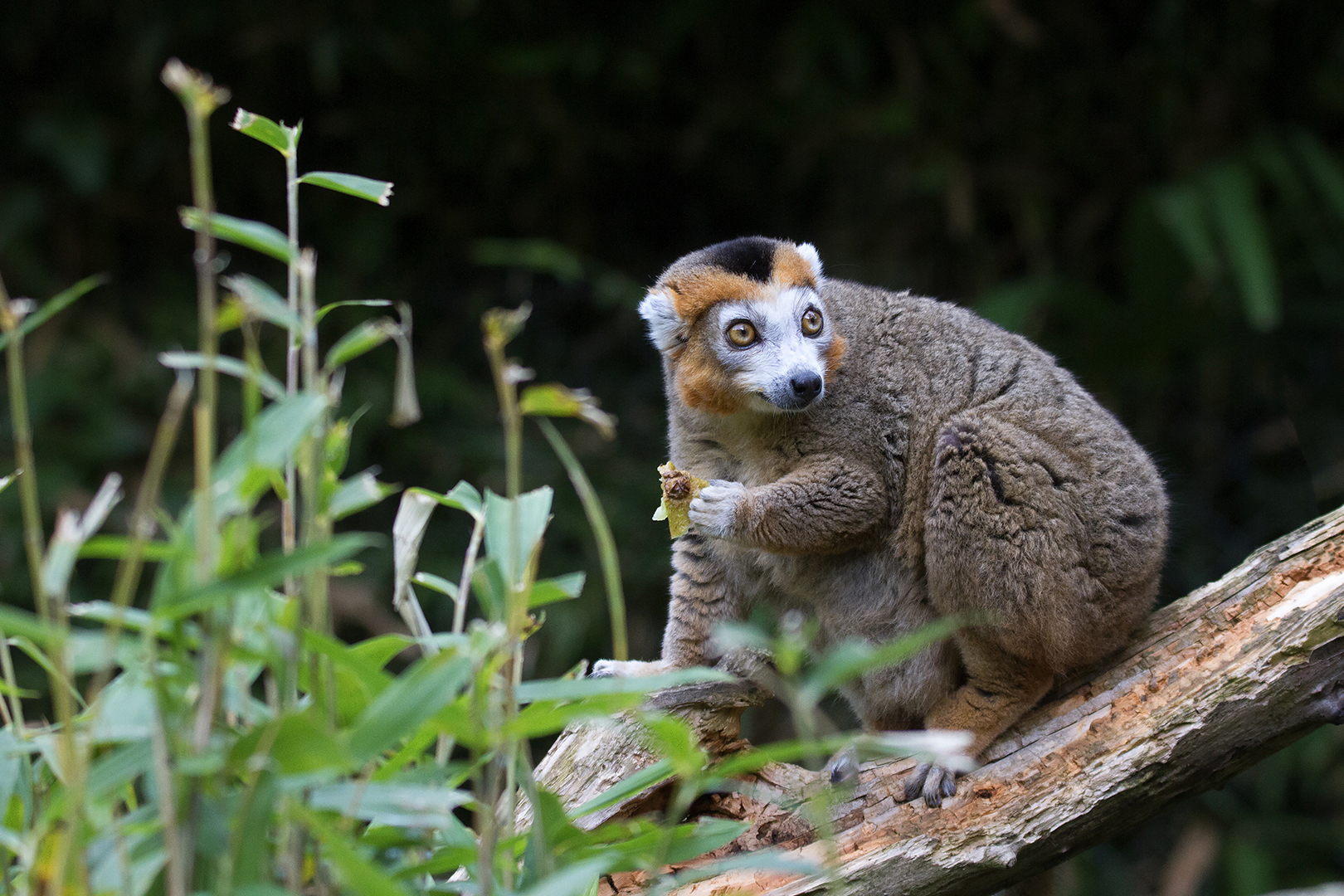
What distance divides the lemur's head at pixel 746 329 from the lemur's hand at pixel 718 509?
Answer: 1.25ft

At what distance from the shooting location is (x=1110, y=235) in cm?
818

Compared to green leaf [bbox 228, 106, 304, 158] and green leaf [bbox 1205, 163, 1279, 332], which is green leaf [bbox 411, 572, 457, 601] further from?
green leaf [bbox 1205, 163, 1279, 332]

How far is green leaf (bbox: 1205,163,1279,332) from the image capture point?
6.20 meters

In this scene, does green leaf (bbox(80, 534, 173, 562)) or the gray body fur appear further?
the gray body fur

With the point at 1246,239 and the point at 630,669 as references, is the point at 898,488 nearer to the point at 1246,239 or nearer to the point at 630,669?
the point at 630,669

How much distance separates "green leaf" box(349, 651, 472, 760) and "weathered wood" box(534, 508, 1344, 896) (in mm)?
1518

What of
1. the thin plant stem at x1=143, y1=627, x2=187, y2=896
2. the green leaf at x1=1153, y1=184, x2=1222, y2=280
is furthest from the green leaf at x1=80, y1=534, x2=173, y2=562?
the green leaf at x1=1153, y1=184, x2=1222, y2=280

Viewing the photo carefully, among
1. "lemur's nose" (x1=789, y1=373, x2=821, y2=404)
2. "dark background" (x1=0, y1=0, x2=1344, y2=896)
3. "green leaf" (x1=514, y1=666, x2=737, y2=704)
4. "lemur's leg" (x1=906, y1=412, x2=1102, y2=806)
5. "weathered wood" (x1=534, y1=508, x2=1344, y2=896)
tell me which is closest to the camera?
"green leaf" (x1=514, y1=666, x2=737, y2=704)

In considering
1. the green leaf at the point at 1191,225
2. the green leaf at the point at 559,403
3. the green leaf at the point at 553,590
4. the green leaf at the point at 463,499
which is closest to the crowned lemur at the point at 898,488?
the green leaf at the point at 463,499

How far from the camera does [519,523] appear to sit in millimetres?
1980

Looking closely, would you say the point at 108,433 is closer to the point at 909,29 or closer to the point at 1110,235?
the point at 909,29

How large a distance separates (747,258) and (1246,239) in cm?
388

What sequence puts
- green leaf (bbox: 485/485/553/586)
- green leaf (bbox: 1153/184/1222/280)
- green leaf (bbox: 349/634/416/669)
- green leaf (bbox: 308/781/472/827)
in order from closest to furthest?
1. green leaf (bbox: 308/781/472/827)
2. green leaf (bbox: 485/485/553/586)
3. green leaf (bbox: 349/634/416/669)
4. green leaf (bbox: 1153/184/1222/280)

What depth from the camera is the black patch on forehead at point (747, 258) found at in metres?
4.07
